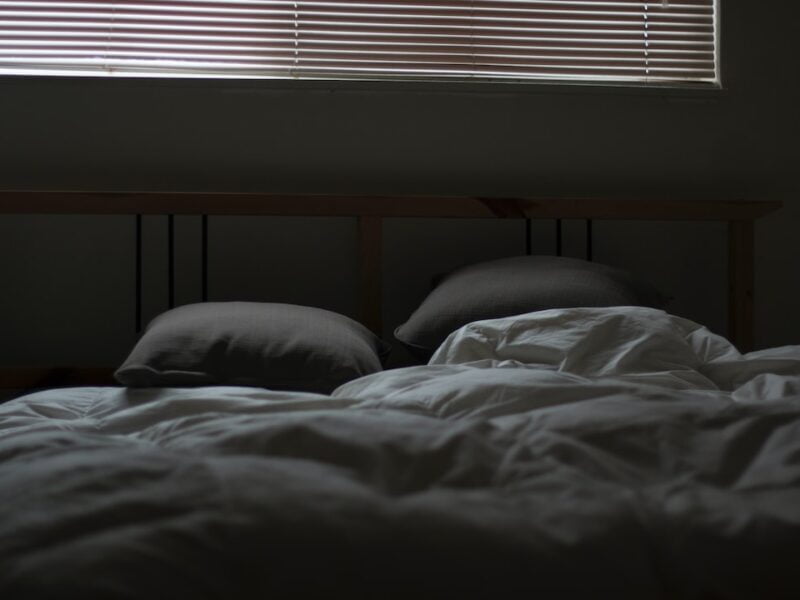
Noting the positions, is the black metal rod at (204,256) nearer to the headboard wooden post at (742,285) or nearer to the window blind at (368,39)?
the window blind at (368,39)

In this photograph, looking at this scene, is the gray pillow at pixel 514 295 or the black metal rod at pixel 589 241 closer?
the gray pillow at pixel 514 295

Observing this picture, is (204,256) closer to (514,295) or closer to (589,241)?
(514,295)

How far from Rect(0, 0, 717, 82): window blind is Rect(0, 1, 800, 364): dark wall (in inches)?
3.1

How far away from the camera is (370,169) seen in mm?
2156

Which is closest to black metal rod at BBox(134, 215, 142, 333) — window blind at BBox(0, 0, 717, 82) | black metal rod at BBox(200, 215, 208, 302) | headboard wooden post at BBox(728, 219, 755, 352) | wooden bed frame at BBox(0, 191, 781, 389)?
wooden bed frame at BBox(0, 191, 781, 389)

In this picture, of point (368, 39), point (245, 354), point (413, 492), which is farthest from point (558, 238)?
point (413, 492)

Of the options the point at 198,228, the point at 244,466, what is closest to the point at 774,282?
the point at 198,228

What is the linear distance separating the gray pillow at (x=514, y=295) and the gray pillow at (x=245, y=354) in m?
0.20

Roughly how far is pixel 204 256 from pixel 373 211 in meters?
0.44

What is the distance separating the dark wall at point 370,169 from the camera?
2061 mm

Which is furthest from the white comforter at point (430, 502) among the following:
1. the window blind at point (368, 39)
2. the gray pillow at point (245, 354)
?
the window blind at point (368, 39)

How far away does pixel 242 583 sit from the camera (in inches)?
21.1

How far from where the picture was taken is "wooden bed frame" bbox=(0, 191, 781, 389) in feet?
6.27

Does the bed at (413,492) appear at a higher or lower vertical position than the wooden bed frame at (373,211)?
lower
